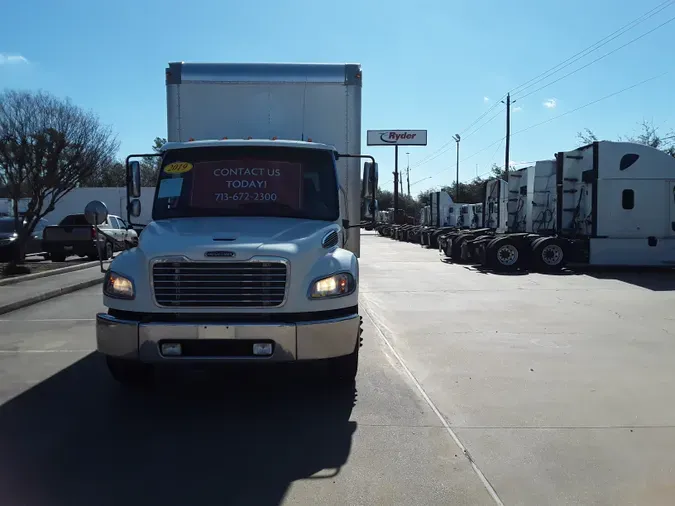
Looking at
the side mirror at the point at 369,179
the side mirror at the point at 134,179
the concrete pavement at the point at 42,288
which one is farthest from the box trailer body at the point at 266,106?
the concrete pavement at the point at 42,288

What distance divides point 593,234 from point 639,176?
2.05 metres

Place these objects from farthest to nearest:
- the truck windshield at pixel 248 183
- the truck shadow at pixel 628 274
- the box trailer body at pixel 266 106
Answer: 1. the truck shadow at pixel 628 274
2. the box trailer body at pixel 266 106
3. the truck windshield at pixel 248 183

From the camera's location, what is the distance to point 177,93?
7.93 metres

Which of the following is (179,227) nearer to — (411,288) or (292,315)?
(292,315)

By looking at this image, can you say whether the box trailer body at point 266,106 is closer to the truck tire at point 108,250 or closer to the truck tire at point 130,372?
the truck tire at point 130,372

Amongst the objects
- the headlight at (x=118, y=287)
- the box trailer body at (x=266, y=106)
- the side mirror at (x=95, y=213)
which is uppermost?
the box trailer body at (x=266, y=106)

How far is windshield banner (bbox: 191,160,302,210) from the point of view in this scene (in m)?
6.39

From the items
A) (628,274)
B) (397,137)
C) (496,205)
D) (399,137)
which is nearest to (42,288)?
(628,274)

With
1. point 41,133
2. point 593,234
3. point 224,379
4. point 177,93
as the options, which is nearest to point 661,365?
point 224,379

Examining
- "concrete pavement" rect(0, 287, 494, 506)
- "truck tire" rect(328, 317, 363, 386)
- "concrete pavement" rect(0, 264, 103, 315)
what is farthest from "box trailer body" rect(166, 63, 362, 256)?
"concrete pavement" rect(0, 264, 103, 315)

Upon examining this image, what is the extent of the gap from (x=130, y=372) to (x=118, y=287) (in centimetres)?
102

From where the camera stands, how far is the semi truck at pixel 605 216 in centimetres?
1791

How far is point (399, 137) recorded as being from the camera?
84.7 metres

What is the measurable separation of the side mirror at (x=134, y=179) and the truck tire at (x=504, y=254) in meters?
13.8
